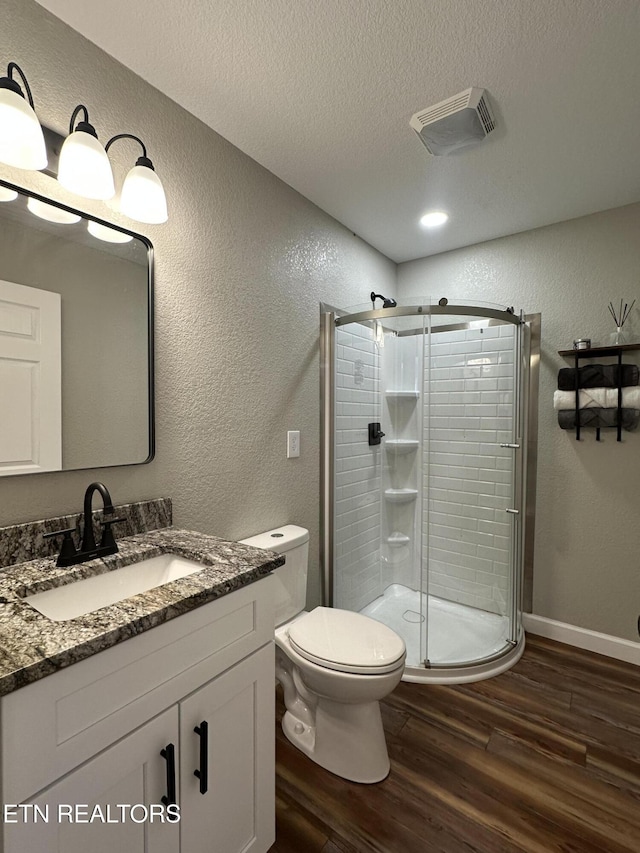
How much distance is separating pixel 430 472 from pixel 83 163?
201 centimetres

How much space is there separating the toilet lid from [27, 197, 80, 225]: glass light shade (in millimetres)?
1638

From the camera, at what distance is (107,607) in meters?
0.90

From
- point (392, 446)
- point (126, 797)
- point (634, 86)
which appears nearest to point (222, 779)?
point (126, 797)

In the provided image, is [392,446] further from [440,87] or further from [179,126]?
[179,126]

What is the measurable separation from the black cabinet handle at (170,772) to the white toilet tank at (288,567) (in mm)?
870

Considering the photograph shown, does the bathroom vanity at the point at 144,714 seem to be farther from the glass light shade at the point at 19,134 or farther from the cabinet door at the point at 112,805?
the glass light shade at the point at 19,134

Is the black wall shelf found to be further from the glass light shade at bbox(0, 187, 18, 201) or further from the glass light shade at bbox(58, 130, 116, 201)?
the glass light shade at bbox(0, 187, 18, 201)

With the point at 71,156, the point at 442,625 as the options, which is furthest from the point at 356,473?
the point at 71,156

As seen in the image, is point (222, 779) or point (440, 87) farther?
point (440, 87)

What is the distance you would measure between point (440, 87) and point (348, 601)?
2.44 m

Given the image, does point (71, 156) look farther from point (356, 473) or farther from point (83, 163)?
point (356, 473)

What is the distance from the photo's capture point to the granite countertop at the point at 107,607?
72 cm

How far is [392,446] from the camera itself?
99.1 inches

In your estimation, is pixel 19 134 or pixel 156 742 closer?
pixel 156 742
